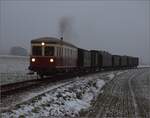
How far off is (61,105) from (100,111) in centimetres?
163

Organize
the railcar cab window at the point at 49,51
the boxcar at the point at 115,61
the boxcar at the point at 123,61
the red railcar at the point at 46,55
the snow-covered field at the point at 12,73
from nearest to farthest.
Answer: the red railcar at the point at 46,55, the railcar cab window at the point at 49,51, the snow-covered field at the point at 12,73, the boxcar at the point at 115,61, the boxcar at the point at 123,61

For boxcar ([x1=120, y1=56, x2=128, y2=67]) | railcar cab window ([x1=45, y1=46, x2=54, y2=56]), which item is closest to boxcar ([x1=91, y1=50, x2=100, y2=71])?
railcar cab window ([x1=45, y1=46, x2=54, y2=56])

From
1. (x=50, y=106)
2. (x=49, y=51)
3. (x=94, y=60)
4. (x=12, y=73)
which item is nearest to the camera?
(x=50, y=106)

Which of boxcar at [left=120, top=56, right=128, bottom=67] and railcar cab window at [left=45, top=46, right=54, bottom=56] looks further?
boxcar at [left=120, top=56, right=128, bottom=67]

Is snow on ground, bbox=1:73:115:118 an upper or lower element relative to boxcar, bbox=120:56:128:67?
lower

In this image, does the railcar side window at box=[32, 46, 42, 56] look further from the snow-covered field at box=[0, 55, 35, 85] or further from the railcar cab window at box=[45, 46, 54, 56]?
the snow-covered field at box=[0, 55, 35, 85]

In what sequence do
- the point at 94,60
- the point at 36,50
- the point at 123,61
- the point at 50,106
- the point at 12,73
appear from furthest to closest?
1. the point at 123,61
2. the point at 94,60
3. the point at 12,73
4. the point at 36,50
5. the point at 50,106

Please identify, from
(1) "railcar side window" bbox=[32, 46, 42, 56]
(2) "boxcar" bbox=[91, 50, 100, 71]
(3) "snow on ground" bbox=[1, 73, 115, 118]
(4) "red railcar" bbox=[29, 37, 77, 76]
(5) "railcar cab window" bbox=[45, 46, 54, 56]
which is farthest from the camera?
(2) "boxcar" bbox=[91, 50, 100, 71]

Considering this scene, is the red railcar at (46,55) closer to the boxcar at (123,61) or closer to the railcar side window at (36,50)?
the railcar side window at (36,50)

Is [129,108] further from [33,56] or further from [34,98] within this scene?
[33,56]

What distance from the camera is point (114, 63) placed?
68.9 meters

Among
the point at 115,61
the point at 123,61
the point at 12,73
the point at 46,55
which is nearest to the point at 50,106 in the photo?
the point at 46,55

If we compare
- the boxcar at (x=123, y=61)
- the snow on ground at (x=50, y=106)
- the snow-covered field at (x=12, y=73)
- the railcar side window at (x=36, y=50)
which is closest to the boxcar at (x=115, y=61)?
the boxcar at (x=123, y=61)

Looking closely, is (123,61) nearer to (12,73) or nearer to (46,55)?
(12,73)
